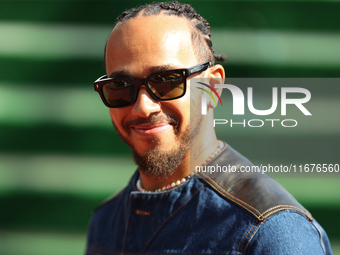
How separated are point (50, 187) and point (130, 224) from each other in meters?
1.19

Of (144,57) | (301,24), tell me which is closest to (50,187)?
(144,57)

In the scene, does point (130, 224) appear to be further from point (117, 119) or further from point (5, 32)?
point (5, 32)

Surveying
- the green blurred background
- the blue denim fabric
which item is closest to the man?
the blue denim fabric

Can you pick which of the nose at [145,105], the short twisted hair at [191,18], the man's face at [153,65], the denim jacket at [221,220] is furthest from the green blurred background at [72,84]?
the nose at [145,105]

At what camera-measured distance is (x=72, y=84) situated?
99.4 inches

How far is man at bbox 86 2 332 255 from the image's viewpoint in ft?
3.91

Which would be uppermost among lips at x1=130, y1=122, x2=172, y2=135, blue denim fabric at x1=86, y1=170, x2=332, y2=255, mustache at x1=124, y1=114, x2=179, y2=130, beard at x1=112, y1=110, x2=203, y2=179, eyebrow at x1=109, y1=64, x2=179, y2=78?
eyebrow at x1=109, y1=64, x2=179, y2=78

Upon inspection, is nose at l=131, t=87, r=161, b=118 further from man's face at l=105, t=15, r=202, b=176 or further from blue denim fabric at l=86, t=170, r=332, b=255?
blue denim fabric at l=86, t=170, r=332, b=255

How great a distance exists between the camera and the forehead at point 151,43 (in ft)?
4.29

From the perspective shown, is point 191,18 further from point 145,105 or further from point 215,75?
point 145,105

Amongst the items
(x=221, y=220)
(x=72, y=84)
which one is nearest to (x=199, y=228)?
(x=221, y=220)

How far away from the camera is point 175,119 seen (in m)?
1.35

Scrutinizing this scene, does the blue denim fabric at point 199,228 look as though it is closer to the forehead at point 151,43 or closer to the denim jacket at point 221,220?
the denim jacket at point 221,220

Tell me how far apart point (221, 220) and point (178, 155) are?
30cm
